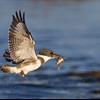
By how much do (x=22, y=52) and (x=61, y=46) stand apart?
1457 cm

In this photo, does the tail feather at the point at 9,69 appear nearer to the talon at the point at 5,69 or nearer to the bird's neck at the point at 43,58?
the talon at the point at 5,69

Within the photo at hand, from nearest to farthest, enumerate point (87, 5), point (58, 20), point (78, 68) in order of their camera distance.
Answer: point (78, 68), point (58, 20), point (87, 5)

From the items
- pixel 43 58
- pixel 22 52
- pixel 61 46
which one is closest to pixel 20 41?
pixel 22 52

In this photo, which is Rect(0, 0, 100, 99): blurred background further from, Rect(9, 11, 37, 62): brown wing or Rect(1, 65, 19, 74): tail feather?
Rect(1, 65, 19, 74): tail feather

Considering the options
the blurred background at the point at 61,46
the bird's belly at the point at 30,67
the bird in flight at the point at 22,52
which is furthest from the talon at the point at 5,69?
the blurred background at the point at 61,46

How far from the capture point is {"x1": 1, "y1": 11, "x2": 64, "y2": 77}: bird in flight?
7441 mm

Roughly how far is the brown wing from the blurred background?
3815 millimetres

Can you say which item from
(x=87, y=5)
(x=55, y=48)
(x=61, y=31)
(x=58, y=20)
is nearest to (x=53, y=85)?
(x=55, y=48)

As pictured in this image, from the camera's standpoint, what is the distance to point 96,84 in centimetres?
1753

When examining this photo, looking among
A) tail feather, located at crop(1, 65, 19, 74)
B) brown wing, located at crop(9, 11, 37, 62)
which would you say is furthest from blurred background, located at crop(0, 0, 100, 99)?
tail feather, located at crop(1, 65, 19, 74)

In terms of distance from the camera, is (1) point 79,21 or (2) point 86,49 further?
(1) point 79,21

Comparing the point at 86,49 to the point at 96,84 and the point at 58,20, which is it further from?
the point at 58,20

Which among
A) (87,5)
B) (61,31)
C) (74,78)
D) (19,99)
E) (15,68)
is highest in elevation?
(87,5)

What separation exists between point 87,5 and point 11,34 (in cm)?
2685
